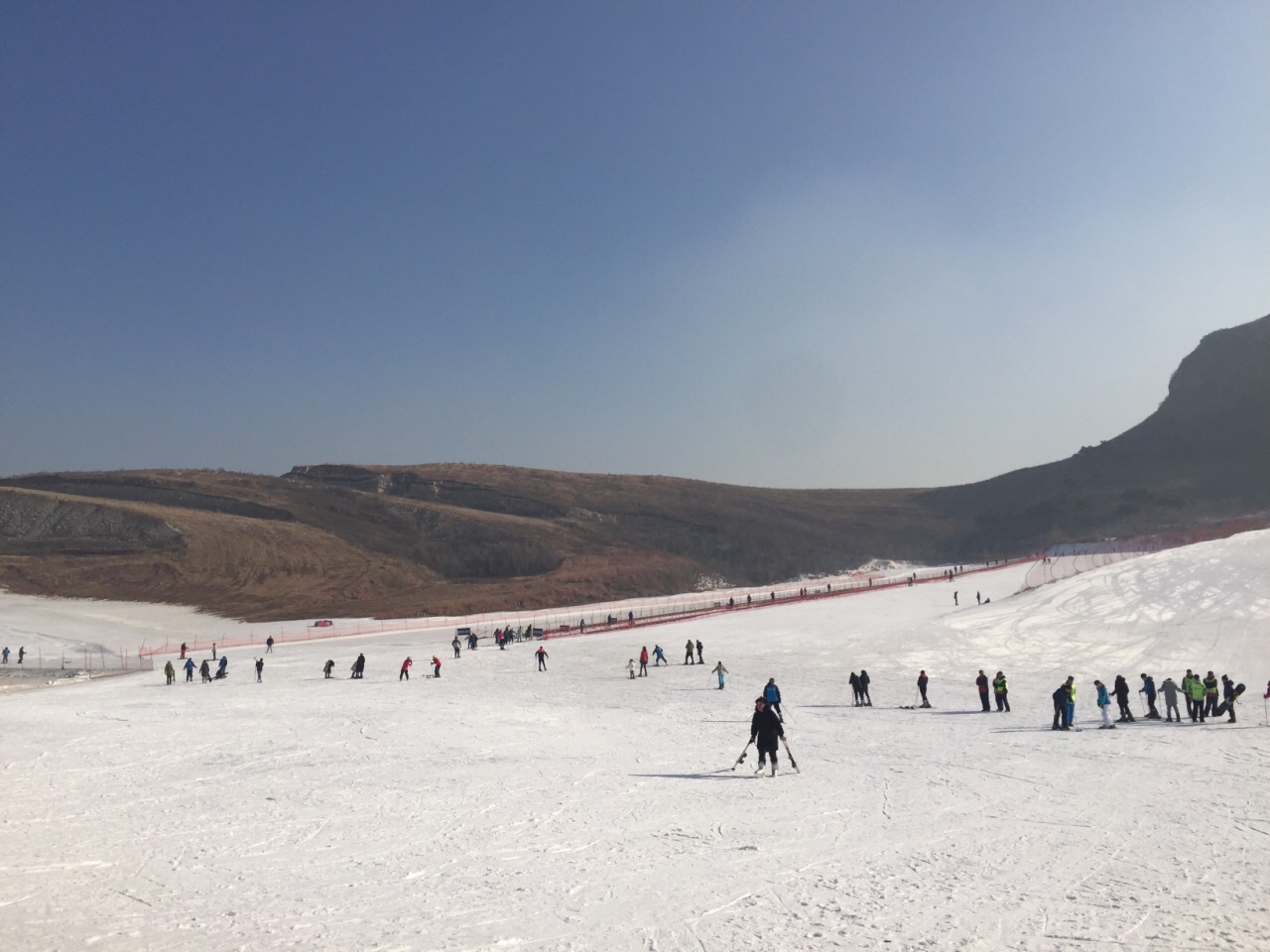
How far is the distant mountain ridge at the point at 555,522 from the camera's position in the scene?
67562mm

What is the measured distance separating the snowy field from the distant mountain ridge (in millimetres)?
42190

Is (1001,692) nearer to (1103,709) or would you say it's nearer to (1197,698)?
(1103,709)

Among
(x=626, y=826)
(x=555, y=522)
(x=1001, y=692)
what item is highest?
(x=555, y=522)

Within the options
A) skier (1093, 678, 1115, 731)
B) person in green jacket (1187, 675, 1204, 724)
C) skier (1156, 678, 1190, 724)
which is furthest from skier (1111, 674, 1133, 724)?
person in green jacket (1187, 675, 1204, 724)

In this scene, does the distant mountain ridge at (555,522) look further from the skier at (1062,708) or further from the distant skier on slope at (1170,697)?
the distant skier on slope at (1170,697)

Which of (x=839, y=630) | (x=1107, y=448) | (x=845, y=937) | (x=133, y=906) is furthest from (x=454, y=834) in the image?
(x=1107, y=448)

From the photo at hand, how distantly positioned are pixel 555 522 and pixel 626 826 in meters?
94.9

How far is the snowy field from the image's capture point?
6754mm

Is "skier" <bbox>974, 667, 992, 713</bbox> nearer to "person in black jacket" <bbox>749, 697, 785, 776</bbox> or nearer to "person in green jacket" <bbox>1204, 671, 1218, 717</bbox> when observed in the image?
"person in green jacket" <bbox>1204, 671, 1218, 717</bbox>

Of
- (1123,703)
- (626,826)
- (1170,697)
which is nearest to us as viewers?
(626,826)

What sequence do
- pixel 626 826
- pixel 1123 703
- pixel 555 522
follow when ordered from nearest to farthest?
1. pixel 626 826
2. pixel 1123 703
3. pixel 555 522

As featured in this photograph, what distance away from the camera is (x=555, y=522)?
342 ft

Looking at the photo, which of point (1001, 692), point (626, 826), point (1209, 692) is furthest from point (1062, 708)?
point (626, 826)

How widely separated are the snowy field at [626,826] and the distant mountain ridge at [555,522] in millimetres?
42190
